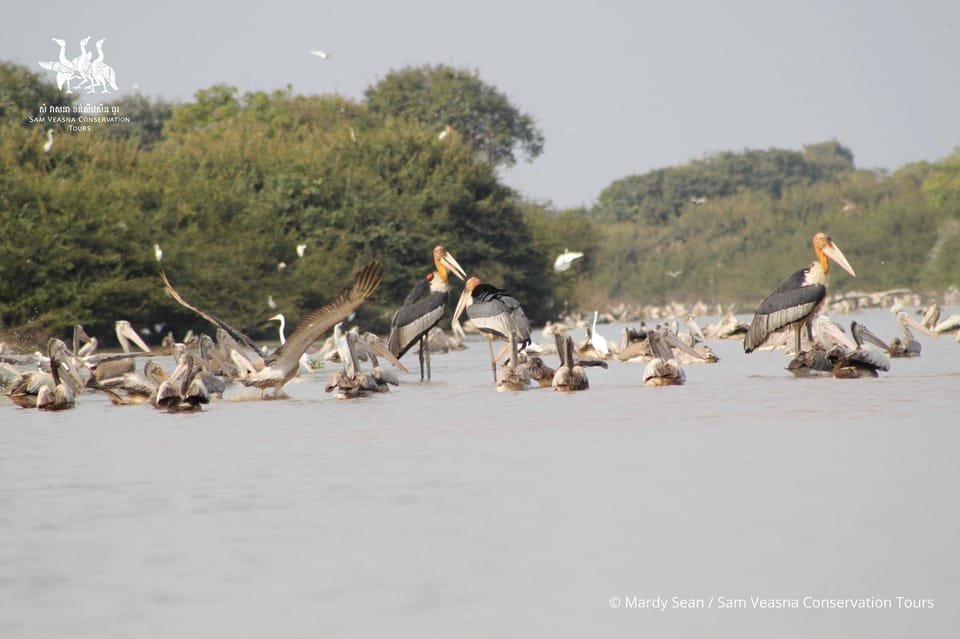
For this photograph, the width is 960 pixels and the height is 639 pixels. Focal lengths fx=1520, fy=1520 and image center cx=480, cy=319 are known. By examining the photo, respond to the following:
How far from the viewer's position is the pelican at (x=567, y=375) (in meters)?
15.1

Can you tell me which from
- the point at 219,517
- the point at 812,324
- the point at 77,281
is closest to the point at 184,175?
the point at 77,281

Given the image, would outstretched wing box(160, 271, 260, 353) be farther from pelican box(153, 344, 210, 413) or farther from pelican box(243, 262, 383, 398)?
pelican box(153, 344, 210, 413)

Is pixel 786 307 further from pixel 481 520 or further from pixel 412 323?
pixel 481 520

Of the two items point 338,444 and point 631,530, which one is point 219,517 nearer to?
point 631,530

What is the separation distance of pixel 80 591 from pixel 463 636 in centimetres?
180

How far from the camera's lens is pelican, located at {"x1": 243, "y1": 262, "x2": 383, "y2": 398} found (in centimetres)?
1284

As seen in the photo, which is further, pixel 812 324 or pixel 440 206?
pixel 440 206

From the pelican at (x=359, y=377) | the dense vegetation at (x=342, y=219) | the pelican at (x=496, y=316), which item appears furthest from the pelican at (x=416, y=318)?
the dense vegetation at (x=342, y=219)

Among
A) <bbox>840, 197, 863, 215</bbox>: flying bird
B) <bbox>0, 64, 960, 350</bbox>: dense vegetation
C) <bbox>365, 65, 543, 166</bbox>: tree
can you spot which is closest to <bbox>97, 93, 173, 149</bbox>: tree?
<bbox>0, 64, 960, 350</bbox>: dense vegetation

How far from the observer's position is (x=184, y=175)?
38875 mm

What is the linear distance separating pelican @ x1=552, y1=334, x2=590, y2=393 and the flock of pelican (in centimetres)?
1

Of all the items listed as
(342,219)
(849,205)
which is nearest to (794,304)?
(342,219)

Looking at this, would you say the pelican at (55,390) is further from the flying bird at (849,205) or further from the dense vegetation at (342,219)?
the flying bird at (849,205)

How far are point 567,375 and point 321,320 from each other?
3065mm
